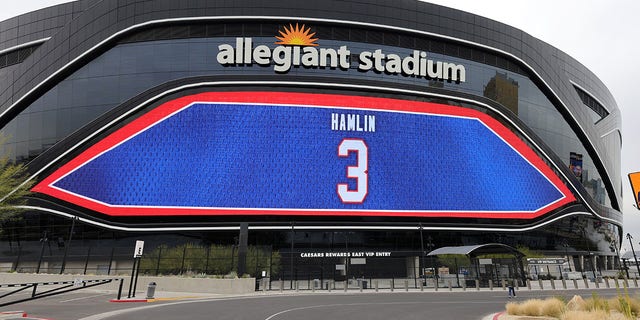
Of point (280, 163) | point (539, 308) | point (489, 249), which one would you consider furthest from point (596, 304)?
point (280, 163)

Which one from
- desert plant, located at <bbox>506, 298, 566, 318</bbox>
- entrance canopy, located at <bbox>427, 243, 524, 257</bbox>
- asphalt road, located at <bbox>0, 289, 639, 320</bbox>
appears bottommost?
asphalt road, located at <bbox>0, 289, 639, 320</bbox>

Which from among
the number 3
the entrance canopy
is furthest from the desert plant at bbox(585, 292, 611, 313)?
the number 3

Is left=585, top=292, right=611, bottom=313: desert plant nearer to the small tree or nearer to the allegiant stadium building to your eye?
the allegiant stadium building

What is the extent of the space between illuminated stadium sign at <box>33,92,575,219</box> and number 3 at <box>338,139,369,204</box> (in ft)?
0.34

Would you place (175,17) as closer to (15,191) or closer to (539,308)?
(15,191)

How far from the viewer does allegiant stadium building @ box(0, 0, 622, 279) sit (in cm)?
5734

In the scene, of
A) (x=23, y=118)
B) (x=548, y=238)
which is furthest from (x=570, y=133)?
(x=23, y=118)

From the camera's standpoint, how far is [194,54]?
61688 millimetres

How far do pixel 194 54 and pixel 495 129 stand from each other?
34948 millimetres

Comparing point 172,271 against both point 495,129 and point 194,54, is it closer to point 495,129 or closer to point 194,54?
point 194,54

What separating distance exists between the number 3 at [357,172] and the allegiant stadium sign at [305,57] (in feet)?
28.5

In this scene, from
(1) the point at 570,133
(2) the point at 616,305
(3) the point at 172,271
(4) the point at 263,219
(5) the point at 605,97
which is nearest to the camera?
(2) the point at 616,305

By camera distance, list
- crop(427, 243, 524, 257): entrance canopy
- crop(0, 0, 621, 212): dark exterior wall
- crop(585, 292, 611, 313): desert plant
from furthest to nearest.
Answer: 1. crop(0, 0, 621, 212): dark exterior wall
2. crop(427, 243, 524, 257): entrance canopy
3. crop(585, 292, 611, 313): desert plant

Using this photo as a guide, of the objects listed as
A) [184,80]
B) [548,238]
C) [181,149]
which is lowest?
[548,238]
